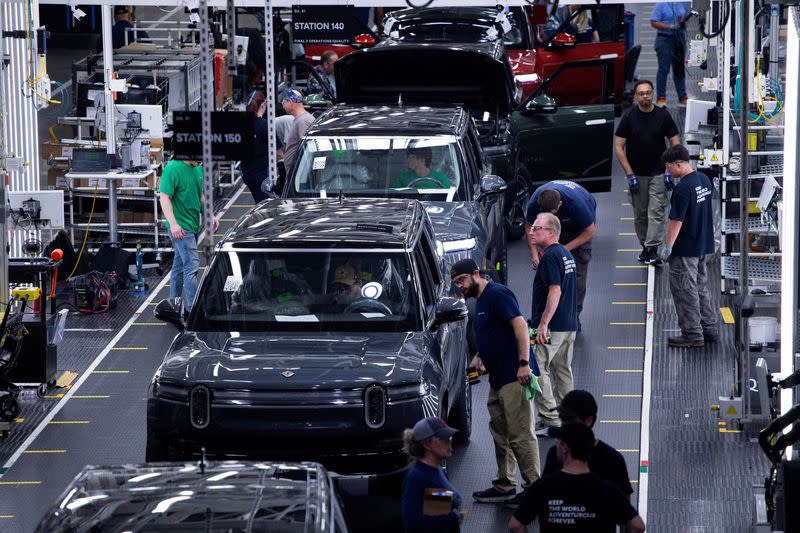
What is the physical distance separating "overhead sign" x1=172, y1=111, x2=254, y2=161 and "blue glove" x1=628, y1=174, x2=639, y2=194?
6.01 metres

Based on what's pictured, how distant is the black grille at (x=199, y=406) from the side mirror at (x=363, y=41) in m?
10.6

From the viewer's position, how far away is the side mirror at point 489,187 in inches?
509

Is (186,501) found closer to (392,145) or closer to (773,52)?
(392,145)

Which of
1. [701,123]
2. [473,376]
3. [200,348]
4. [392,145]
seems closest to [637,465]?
[473,376]

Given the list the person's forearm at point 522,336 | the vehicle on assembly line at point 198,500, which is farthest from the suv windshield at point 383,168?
the vehicle on assembly line at point 198,500

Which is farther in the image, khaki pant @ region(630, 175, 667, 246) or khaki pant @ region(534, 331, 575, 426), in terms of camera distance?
khaki pant @ region(630, 175, 667, 246)

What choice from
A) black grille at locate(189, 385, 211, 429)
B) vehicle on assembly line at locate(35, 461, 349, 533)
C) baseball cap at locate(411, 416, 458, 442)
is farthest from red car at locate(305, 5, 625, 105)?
vehicle on assembly line at locate(35, 461, 349, 533)

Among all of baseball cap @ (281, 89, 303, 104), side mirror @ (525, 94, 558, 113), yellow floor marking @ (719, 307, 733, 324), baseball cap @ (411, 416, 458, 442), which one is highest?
baseball cap @ (281, 89, 303, 104)

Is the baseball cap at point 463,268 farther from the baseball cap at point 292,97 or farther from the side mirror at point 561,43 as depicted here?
the side mirror at point 561,43

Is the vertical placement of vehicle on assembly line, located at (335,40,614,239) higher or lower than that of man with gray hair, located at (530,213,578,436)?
higher

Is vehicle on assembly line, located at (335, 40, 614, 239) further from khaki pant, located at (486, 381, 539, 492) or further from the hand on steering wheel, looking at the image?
khaki pant, located at (486, 381, 539, 492)

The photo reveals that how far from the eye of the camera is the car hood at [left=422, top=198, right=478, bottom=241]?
1198 centimetres

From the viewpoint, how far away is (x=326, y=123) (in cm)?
1355

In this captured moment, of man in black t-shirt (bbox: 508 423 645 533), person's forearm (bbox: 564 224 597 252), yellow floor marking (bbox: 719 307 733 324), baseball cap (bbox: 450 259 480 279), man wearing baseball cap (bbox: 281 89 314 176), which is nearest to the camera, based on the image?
man in black t-shirt (bbox: 508 423 645 533)
